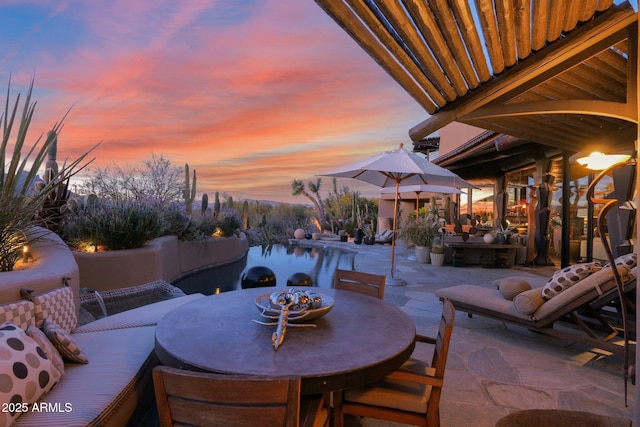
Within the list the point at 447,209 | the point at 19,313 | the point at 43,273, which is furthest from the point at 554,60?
the point at 447,209

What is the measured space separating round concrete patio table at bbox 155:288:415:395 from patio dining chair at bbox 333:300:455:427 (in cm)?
15

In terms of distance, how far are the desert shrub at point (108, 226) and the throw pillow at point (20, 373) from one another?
4069 millimetres

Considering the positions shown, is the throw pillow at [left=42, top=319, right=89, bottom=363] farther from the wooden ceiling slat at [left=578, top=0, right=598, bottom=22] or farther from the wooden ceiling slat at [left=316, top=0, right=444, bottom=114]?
the wooden ceiling slat at [left=578, top=0, right=598, bottom=22]

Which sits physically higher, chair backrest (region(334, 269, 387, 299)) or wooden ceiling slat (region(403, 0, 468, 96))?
wooden ceiling slat (region(403, 0, 468, 96))

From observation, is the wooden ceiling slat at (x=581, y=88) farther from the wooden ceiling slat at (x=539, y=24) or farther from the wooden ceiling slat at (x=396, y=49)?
the wooden ceiling slat at (x=396, y=49)

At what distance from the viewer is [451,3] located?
213cm

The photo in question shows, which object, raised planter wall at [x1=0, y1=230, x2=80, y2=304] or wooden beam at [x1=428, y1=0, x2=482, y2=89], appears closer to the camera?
raised planter wall at [x1=0, y1=230, x2=80, y2=304]

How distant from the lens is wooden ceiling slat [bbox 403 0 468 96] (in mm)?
2098

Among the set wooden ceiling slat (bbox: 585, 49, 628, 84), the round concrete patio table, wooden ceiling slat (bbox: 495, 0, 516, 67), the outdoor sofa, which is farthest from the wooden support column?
the outdoor sofa

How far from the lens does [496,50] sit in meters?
2.68

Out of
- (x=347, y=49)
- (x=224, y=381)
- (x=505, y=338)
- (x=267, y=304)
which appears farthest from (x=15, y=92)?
(x=347, y=49)

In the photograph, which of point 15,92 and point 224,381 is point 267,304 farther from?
point 15,92

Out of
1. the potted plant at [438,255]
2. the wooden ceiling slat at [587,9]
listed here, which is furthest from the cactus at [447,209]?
the wooden ceiling slat at [587,9]

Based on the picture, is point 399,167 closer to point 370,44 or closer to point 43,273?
point 370,44
